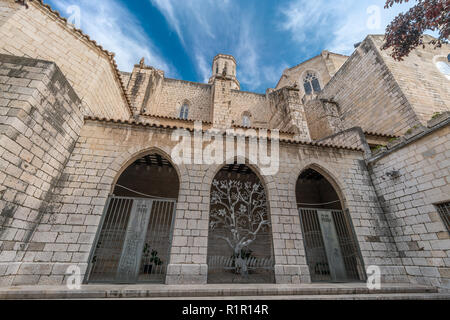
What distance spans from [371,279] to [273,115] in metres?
8.98

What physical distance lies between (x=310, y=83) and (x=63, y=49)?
18.6 meters

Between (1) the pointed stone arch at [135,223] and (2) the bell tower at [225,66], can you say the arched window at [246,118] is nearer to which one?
(1) the pointed stone arch at [135,223]

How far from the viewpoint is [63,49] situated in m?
5.22

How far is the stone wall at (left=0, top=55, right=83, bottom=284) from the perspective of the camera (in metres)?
3.31

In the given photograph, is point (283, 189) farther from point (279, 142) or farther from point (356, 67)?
point (356, 67)

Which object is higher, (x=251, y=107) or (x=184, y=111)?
(x=251, y=107)

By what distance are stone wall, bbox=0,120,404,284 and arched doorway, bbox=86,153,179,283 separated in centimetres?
37

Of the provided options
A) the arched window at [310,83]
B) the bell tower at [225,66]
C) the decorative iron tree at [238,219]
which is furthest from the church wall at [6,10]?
the arched window at [310,83]

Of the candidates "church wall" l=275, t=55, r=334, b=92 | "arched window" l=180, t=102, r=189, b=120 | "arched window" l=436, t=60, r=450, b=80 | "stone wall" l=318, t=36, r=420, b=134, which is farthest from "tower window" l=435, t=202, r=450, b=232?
"church wall" l=275, t=55, r=334, b=92

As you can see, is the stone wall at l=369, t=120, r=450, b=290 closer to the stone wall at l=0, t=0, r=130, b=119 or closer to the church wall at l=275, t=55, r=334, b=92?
the stone wall at l=0, t=0, r=130, b=119

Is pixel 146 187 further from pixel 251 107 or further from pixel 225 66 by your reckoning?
pixel 225 66

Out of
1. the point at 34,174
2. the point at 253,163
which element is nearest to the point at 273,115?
the point at 253,163

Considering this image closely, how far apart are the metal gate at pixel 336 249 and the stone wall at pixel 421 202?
3.65 ft

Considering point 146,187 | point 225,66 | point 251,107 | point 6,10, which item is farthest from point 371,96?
point 225,66
